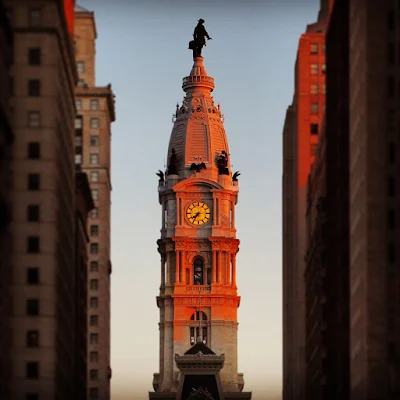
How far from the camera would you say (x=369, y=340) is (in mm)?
187375

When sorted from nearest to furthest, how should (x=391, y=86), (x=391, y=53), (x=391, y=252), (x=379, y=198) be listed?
(x=379, y=198)
(x=391, y=252)
(x=391, y=86)
(x=391, y=53)

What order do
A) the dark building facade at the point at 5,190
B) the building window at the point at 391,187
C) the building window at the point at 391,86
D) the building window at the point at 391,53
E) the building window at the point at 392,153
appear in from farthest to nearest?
the building window at the point at 391,53, the building window at the point at 391,86, the building window at the point at 392,153, the building window at the point at 391,187, the dark building facade at the point at 5,190

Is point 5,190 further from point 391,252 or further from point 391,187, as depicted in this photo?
point 391,252

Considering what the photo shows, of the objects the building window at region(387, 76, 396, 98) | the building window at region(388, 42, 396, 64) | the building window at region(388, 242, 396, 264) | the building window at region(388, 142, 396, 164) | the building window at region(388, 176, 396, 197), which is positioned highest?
the building window at region(388, 42, 396, 64)

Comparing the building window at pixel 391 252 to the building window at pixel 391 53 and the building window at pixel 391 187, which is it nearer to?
the building window at pixel 391 187

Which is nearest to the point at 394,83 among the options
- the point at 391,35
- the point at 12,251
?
the point at 391,35

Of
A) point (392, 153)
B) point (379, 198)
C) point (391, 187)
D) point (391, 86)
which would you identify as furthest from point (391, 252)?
point (391, 86)

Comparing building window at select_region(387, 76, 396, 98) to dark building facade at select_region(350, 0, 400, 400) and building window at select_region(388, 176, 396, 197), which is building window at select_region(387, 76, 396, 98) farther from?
building window at select_region(388, 176, 396, 197)

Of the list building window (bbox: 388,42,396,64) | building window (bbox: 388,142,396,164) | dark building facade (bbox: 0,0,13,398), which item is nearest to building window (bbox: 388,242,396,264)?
building window (bbox: 388,142,396,164)

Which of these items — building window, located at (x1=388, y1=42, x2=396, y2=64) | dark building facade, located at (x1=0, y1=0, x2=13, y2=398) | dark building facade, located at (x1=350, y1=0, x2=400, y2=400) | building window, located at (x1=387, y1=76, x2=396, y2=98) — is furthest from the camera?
building window, located at (x1=388, y1=42, x2=396, y2=64)

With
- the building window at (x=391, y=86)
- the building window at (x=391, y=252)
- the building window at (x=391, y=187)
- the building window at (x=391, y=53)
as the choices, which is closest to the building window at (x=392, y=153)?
the building window at (x=391, y=187)

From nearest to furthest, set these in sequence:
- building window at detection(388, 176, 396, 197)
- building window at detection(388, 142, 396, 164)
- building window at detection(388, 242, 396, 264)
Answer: building window at detection(388, 176, 396, 197), building window at detection(388, 242, 396, 264), building window at detection(388, 142, 396, 164)

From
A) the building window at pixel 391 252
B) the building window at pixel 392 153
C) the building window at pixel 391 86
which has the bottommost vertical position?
the building window at pixel 391 252

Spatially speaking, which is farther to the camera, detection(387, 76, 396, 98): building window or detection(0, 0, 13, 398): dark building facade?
detection(387, 76, 396, 98): building window
